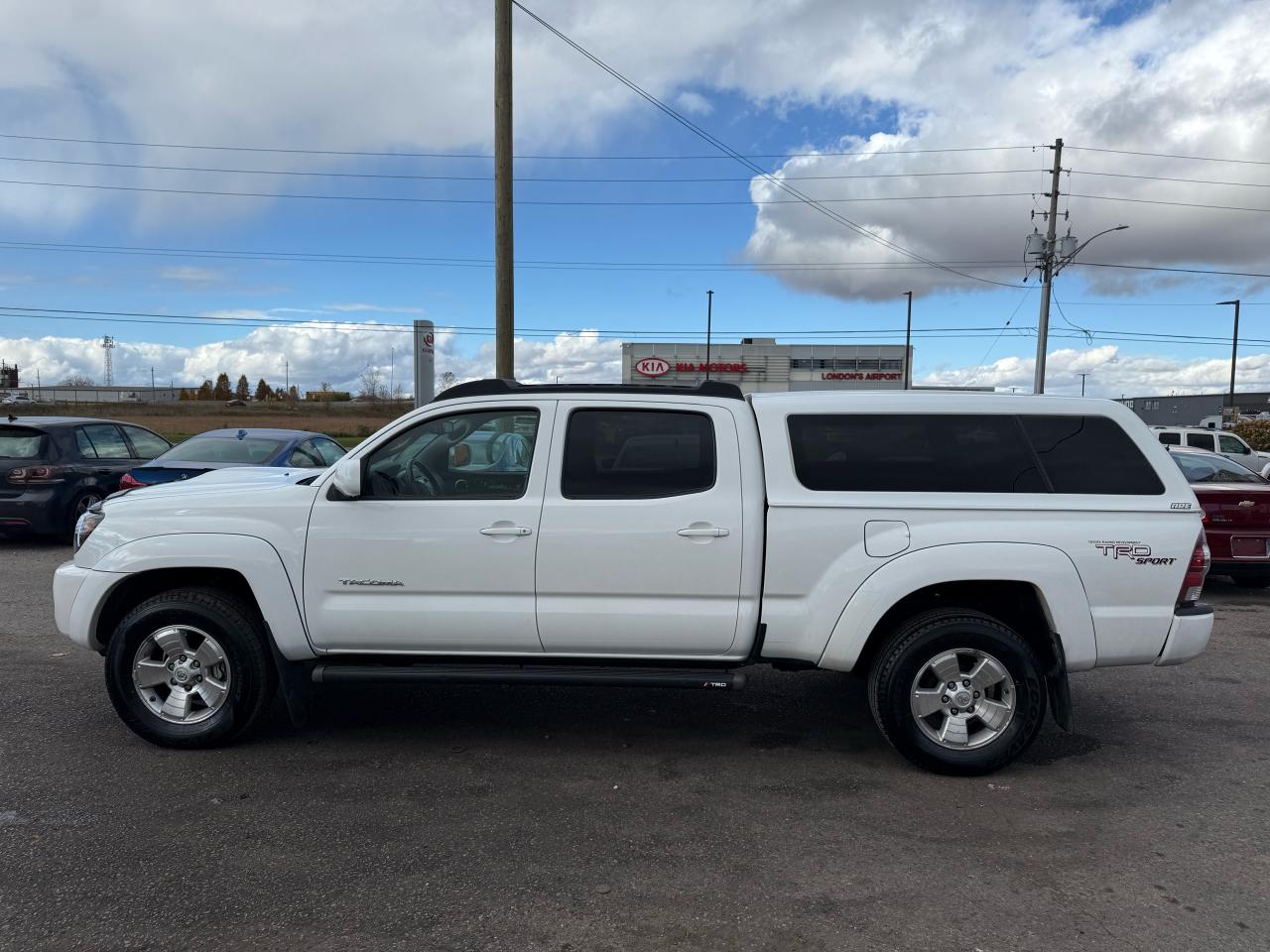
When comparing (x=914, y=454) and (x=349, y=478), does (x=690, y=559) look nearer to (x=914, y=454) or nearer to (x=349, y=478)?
(x=914, y=454)

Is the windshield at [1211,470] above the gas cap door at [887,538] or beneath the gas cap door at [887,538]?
above

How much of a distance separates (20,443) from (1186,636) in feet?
38.8

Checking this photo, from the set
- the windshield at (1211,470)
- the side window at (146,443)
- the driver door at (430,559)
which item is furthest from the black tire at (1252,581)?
the side window at (146,443)

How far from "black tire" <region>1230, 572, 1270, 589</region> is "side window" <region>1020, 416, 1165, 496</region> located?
5609mm

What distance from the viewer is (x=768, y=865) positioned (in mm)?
3479

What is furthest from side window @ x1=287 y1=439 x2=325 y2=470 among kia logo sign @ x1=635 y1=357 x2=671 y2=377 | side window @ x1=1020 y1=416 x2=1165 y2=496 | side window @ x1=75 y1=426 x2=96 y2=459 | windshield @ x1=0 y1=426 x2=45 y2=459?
kia logo sign @ x1=635 y1=357 x2=671 y2=377

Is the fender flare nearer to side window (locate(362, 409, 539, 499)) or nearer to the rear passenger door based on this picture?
side window (locate(362, 409, 539, 499))

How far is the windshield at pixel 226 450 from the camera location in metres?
9.70

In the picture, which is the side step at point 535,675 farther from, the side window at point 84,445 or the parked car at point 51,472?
the side window at point 84,445

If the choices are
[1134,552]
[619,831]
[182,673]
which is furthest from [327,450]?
[1134,552]

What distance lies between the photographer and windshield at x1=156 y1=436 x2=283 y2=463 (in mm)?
9695

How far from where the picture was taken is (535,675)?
4.31 m

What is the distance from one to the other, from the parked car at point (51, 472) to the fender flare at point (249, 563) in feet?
23.6

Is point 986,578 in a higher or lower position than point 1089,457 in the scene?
lower
